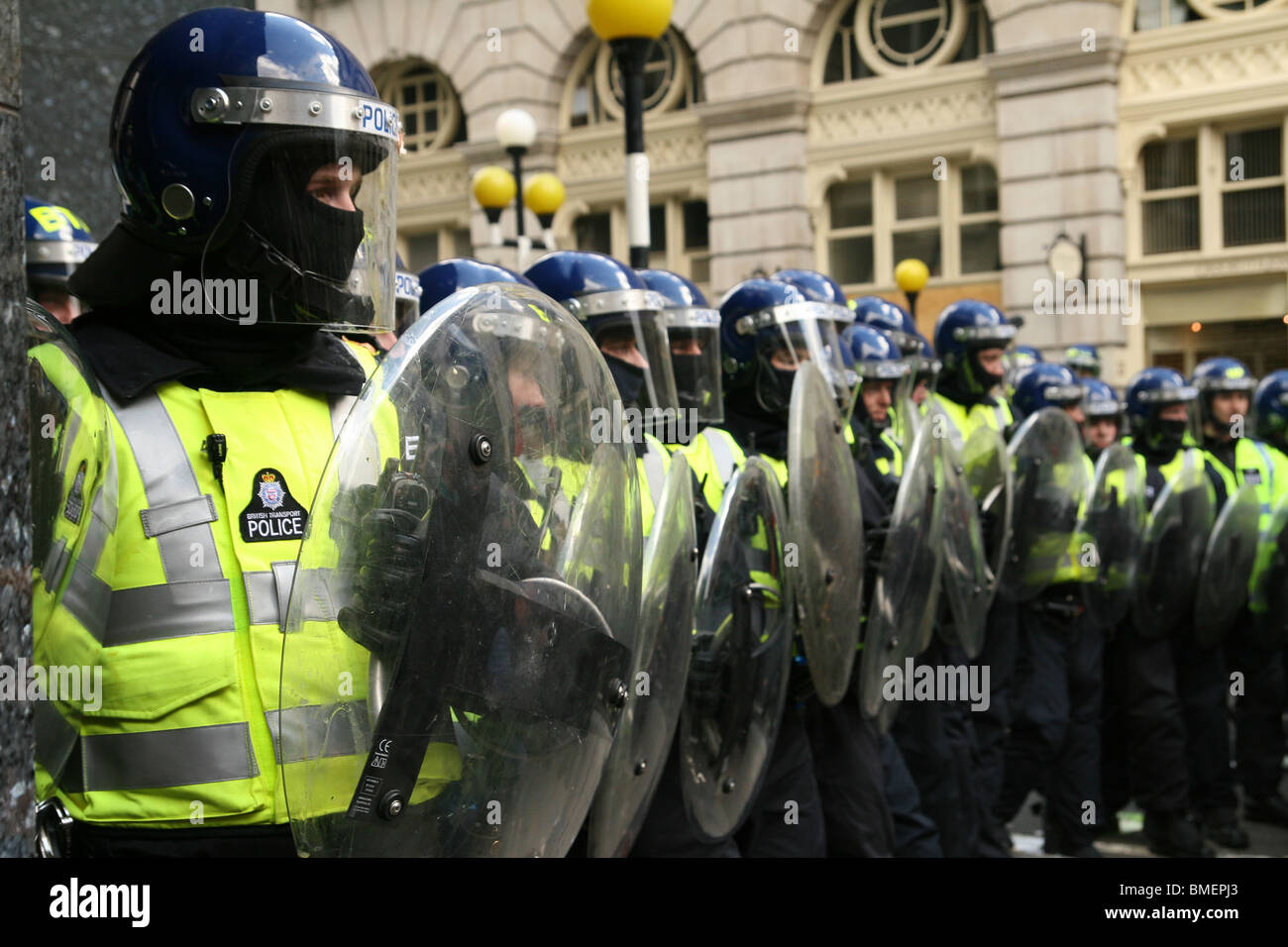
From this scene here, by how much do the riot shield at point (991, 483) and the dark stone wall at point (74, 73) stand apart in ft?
11.4

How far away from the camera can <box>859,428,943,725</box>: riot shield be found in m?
4.43

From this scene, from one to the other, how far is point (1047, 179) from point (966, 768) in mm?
12497

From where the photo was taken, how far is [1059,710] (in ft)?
22.3

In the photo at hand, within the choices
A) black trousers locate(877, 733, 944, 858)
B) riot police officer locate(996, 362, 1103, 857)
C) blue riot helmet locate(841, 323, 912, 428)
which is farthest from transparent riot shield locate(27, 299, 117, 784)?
riot police officer locate(996, 362, 1103, 857)

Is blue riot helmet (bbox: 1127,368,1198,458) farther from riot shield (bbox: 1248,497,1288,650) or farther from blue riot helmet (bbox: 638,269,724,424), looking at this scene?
blue riot helmet (bbox: 638,269,724,424)

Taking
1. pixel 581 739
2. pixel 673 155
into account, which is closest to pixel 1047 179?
pixel 673 155

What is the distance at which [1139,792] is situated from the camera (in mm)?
7047

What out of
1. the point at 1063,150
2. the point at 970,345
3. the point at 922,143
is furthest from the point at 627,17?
the point at 922,143

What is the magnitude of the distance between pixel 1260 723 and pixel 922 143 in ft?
38.4

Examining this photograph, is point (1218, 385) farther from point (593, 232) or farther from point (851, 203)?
point (593, 232)

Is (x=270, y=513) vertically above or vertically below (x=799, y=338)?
below

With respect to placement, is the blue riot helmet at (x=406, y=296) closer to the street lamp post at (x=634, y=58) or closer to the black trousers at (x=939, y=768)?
the street lamp post at (x=634, y=58)

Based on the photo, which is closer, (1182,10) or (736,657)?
(736,657)
